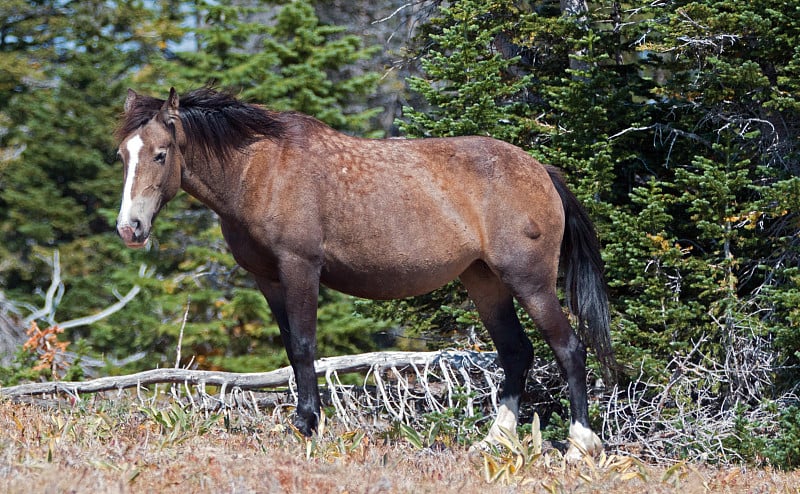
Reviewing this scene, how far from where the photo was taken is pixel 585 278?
699 cm

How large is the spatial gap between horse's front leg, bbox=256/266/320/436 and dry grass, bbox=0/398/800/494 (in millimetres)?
185

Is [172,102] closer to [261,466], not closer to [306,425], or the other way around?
[306,425]

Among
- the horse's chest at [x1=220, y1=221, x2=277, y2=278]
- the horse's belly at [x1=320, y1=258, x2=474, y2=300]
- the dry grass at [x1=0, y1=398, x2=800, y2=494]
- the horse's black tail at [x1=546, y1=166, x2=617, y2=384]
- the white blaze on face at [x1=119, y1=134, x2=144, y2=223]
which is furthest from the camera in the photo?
the horse's black tail at [x1=546, y1=166, x2=617, y2=384]

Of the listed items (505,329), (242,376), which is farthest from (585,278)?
(242,376)

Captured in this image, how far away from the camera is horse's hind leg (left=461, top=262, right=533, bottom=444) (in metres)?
7.01

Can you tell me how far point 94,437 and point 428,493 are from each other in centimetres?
246

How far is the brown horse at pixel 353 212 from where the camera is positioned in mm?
6012

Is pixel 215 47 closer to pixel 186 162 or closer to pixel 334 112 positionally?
pixel 334 112

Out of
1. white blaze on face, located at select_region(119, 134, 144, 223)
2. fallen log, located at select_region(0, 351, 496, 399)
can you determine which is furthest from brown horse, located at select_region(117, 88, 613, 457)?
fallen log, located at select_region(0, 351, 496, 399)

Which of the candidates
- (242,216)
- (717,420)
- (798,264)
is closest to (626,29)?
(798,264)

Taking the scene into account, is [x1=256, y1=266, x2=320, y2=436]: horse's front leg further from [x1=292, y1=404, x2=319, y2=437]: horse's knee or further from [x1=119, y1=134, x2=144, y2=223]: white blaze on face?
[x1=119, y1=134, x2=144, y2=223]: white blaze on face

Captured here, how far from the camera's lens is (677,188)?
7.69 meters

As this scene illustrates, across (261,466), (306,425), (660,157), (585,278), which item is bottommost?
(306,425)

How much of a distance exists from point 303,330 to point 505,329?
1842mm
